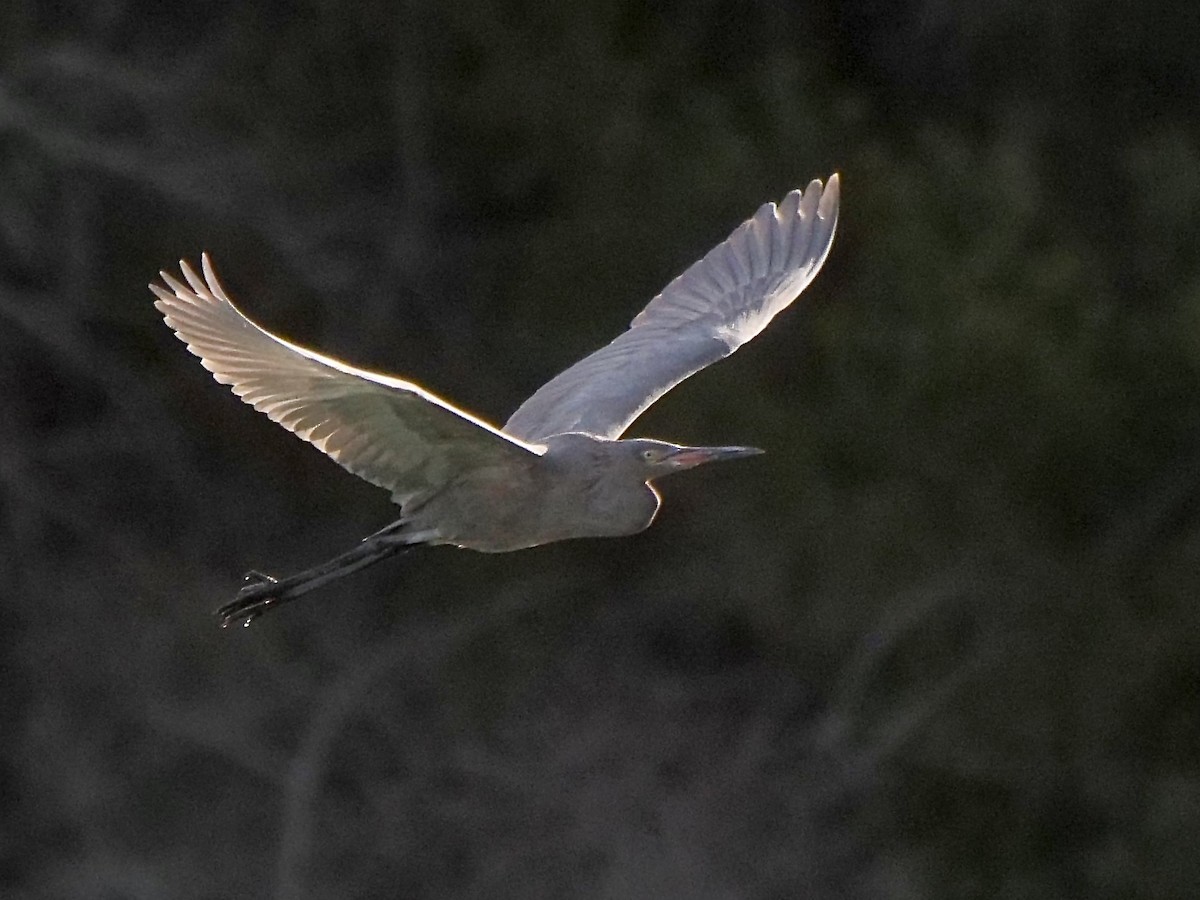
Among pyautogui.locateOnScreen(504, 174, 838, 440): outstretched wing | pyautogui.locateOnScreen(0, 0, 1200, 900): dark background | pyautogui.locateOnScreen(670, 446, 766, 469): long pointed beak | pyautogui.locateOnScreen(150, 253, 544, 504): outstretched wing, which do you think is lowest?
pyautogui.locateOnScreen(670, 446, 766, 469): long pointed beak

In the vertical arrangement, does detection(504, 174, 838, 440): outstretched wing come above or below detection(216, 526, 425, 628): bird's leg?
above

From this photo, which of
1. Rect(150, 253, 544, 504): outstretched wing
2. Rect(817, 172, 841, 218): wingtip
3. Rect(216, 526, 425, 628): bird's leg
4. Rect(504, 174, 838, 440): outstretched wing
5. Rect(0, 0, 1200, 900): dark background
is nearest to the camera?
Rect(150, 253, 544, 504): outstretched wing

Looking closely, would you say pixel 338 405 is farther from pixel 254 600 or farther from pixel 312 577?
pixel 254 600

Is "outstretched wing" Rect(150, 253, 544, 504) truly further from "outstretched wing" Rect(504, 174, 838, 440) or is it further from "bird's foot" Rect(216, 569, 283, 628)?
"outstretched wing" Rect(504, 174, 838, 440)

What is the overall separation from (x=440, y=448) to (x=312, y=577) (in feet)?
1.57

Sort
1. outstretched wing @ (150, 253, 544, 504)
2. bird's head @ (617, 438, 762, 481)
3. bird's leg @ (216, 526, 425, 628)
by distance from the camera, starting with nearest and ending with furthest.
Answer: outstretched wing @ (150, 253, 544, 504), bird's head @ (617, 438, 762, 481), bird's leg @ (216, 526, 425, 628)

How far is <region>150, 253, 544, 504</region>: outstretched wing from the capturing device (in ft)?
18.9

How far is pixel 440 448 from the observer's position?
6043 millimetres

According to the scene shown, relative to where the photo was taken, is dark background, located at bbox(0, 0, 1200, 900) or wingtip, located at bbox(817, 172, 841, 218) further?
dark background, located at bbox(0, 0, 1200, 900)

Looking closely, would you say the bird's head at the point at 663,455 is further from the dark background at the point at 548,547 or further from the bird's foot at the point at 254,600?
the dark background at the point at 548,547

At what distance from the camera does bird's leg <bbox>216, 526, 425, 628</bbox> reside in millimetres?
6309

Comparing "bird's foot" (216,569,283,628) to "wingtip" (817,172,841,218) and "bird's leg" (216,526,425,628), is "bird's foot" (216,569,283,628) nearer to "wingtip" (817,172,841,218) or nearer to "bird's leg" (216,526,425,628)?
"bird's leg" (216,526,425,628)

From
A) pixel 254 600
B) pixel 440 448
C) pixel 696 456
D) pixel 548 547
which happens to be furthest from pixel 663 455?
pixel 548 547

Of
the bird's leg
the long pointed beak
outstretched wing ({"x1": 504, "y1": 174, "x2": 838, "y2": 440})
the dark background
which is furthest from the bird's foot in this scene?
the dark background
